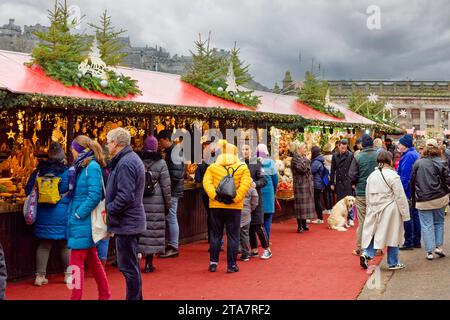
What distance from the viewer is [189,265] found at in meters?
8.48

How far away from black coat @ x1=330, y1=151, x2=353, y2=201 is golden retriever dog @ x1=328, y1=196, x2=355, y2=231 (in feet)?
0.71

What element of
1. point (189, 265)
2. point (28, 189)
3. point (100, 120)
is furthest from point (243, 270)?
point (100, 120)

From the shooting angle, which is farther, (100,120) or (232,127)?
(232,127)

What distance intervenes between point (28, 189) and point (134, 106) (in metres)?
2.29

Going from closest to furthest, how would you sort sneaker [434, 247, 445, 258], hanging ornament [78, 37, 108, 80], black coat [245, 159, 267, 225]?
1. sneaker [434, 247, 445, 258]
2. black coat [245, 159, 267, 225]
3. hanging ornament [78, 37, 108, 80]

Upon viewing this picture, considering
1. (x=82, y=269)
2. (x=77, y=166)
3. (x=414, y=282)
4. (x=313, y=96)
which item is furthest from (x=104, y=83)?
(x=313, y=96)

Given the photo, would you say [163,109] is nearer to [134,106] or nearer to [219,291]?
[134,106]

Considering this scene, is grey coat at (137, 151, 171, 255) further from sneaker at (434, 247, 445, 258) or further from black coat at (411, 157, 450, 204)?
sneaker at (434, 247, 445, 258)

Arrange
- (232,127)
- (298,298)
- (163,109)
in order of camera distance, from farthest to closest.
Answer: (232,127)
(163,109)
(298,298)

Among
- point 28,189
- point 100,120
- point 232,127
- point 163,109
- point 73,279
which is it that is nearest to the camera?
point 73,279

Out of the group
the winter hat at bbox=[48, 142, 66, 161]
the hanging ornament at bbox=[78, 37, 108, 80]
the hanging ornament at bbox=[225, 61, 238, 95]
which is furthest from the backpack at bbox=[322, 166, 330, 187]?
the winter hat at bbox=[48, 142, 66, 161]

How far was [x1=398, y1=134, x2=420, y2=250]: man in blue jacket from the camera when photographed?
945cm

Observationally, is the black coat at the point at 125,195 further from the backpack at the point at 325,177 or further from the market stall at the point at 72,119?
the backpack at the point at 325,177

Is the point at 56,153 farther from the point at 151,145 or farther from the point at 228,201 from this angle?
the point at 228,201
